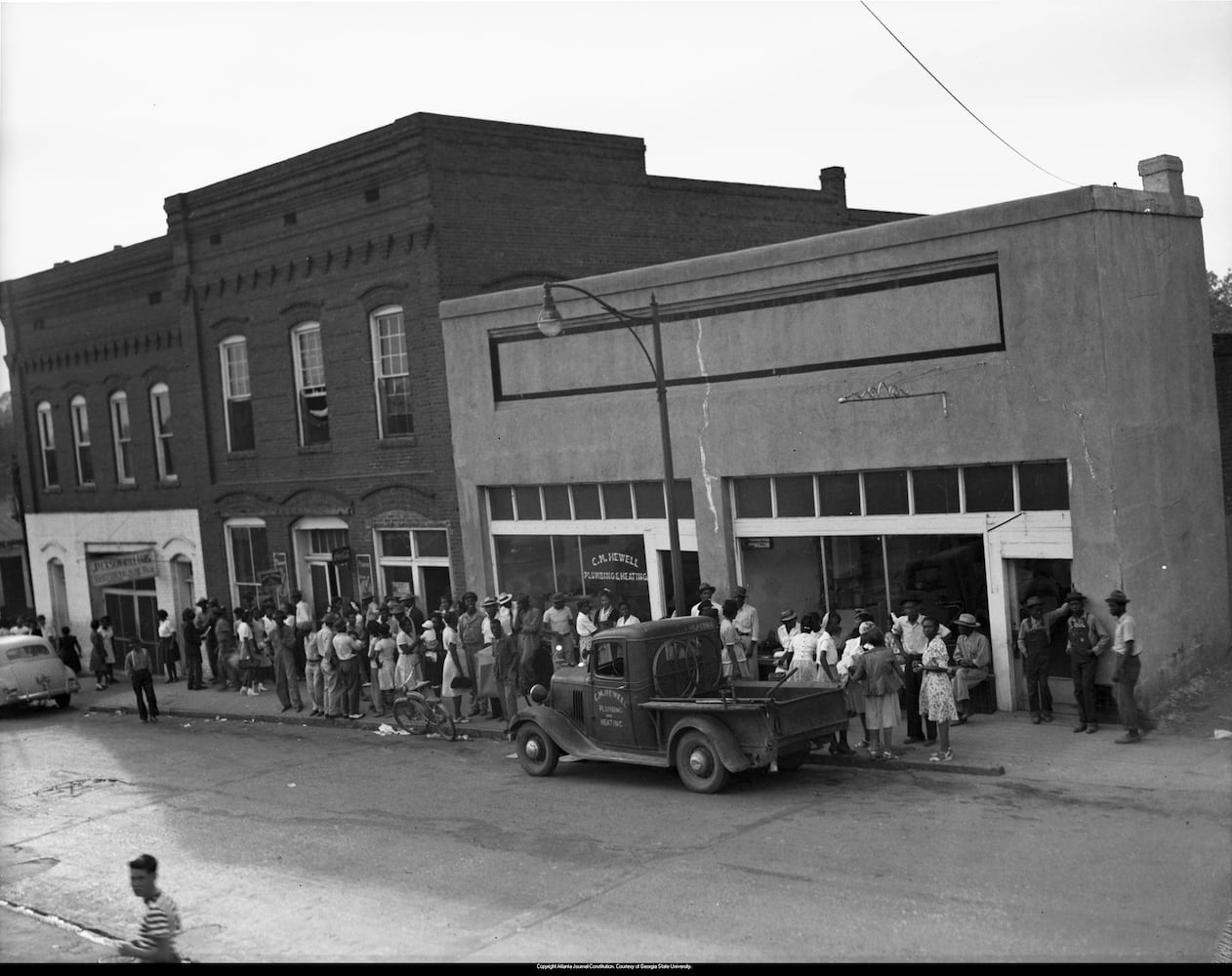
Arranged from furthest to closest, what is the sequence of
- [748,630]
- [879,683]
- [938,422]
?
[748,630]
[938,422]
[879,683]

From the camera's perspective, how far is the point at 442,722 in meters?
18.5

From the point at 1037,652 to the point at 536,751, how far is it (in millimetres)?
6007

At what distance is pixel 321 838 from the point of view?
530 inches

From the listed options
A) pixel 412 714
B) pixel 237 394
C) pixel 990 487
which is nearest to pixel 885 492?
pixel 990 487

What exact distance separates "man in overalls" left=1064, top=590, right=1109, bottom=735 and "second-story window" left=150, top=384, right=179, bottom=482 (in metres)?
23.2

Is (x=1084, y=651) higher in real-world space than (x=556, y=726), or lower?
higher

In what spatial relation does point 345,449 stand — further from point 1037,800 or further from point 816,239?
point 1037,800

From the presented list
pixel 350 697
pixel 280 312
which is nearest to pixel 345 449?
pixel 280 312

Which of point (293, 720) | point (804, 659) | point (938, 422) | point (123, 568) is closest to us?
point (804, 659)

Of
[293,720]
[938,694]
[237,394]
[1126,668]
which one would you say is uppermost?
[237,394]

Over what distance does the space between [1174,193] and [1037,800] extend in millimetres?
8540

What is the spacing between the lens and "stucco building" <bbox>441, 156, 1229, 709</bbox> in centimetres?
1491

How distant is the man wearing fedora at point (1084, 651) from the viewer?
14.4 meters

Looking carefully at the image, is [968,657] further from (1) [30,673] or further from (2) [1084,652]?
(1) [30,673]
